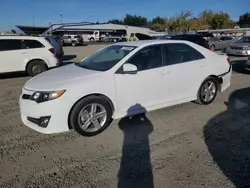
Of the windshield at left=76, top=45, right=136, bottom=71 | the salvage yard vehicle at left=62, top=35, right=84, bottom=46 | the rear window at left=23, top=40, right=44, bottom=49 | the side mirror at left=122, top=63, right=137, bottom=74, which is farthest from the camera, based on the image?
the salvage yard vehicle at left=62, top=35, right=84, bottom=46

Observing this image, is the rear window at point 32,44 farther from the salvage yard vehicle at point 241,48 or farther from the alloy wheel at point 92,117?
the salvage yard vehicle at point 241,48

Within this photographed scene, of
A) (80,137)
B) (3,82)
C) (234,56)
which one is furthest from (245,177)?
(234,56)

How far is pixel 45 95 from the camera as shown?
372 cm

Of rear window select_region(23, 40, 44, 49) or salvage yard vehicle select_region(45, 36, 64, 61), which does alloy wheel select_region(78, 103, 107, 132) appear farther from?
salvage yard vehicle select_region(45, 36, 64, 61)

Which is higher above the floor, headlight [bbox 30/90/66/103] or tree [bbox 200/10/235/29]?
tree [bbox 200/10/235/29]

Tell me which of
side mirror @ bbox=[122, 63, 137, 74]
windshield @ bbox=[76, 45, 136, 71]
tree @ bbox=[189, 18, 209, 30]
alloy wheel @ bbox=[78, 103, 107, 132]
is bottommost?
alloy wheel @ bbox=[78, 103, 107, 132]

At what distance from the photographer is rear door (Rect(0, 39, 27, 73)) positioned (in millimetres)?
9347

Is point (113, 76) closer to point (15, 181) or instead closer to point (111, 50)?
point (111, 50)

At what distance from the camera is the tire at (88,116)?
12.6 feet

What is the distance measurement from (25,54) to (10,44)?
70 cm

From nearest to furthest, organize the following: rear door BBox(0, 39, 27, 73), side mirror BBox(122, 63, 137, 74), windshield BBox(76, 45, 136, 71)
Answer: side mirror BBox(122, 63, 137, 74) → windshield BBox(76, 45, 136, 71) → rear door BBox(0, 39, 27, 73)

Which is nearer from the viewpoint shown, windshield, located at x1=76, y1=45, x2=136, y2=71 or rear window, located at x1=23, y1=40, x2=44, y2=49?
windshield, located at x1=76, y1=45, x2=136, y2=71

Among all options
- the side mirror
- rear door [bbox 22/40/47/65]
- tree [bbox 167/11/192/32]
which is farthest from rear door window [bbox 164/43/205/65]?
tree [bbox 167/11/192/32]

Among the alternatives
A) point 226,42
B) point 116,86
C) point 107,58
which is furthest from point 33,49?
point 226,42
